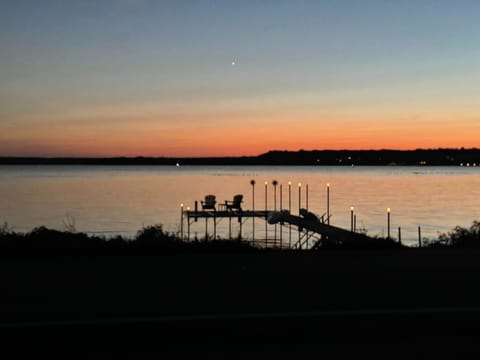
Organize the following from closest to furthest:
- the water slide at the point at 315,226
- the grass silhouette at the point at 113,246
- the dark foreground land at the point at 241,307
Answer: the dark foreground land at the point at 241,307, the grass silhouette at the point at 113,246, the water slide at the point at 315,226

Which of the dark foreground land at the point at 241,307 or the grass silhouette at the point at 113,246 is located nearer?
the dark foreground land at the point at 241,307

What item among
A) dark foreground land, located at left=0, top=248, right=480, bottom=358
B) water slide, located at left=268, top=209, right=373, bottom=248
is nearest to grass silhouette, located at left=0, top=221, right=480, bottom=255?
dark foreground land, located at left=0, top=248, right=480, bottom=358

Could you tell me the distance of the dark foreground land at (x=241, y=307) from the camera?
5.16 metres

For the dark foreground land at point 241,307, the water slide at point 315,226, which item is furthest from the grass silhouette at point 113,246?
the water slide at point 315,226

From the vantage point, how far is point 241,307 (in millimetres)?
6059

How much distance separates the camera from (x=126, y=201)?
7706 cm

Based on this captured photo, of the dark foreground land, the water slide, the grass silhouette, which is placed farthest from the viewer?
the water slide

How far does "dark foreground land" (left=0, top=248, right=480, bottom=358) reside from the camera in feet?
16.9

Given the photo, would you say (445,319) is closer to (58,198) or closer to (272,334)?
(272,334)

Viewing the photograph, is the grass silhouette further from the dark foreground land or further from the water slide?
the water slide

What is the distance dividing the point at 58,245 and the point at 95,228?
40713 millimetres

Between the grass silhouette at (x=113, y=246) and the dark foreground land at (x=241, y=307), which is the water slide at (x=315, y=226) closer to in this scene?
the grass silhouette at (x=113, y=246)

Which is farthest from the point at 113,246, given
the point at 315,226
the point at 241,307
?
the point at 315,226

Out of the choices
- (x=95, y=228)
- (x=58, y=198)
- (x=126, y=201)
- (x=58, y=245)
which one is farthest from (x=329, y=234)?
(x=58, y=198)
